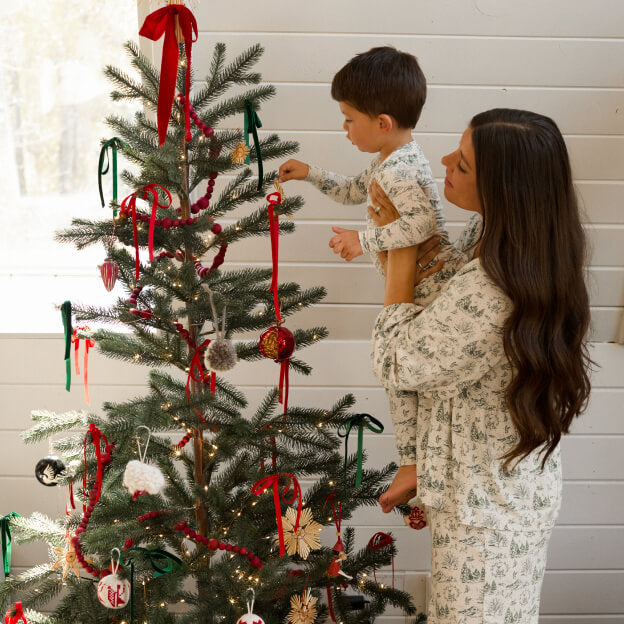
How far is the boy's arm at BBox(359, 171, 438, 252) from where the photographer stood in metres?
1.29

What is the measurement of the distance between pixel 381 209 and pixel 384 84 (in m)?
0.25

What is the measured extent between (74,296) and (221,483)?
1.02 metres

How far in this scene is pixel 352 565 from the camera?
1.60 m

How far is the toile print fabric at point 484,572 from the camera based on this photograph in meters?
1.21

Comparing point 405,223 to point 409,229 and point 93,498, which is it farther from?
point 93,498

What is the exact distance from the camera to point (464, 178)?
119cm

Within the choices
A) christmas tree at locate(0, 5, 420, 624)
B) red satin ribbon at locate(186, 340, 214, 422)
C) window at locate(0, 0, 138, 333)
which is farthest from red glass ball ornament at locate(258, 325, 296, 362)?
window at locate(0, 0, 138, 333)

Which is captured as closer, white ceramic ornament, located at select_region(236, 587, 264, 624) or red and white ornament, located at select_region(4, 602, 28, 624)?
white ceramic ornament, located at select_region(236, 587, 264, 624)

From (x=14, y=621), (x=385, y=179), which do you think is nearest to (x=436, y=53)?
(x=385, y=179)

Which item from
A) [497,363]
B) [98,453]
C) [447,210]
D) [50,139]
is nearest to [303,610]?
[98,453]

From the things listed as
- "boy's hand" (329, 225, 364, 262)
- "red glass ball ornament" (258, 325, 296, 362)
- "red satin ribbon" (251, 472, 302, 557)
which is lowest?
"red satin ribbon" (251, 472, 302, 557)

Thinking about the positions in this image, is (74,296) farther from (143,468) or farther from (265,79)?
(143,468)

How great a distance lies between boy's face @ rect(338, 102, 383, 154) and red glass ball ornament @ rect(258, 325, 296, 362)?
0.43 meters

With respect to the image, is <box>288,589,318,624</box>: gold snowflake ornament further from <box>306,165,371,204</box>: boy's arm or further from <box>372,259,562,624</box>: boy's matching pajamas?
<box>306,165,371,204</box>: boy's arm
